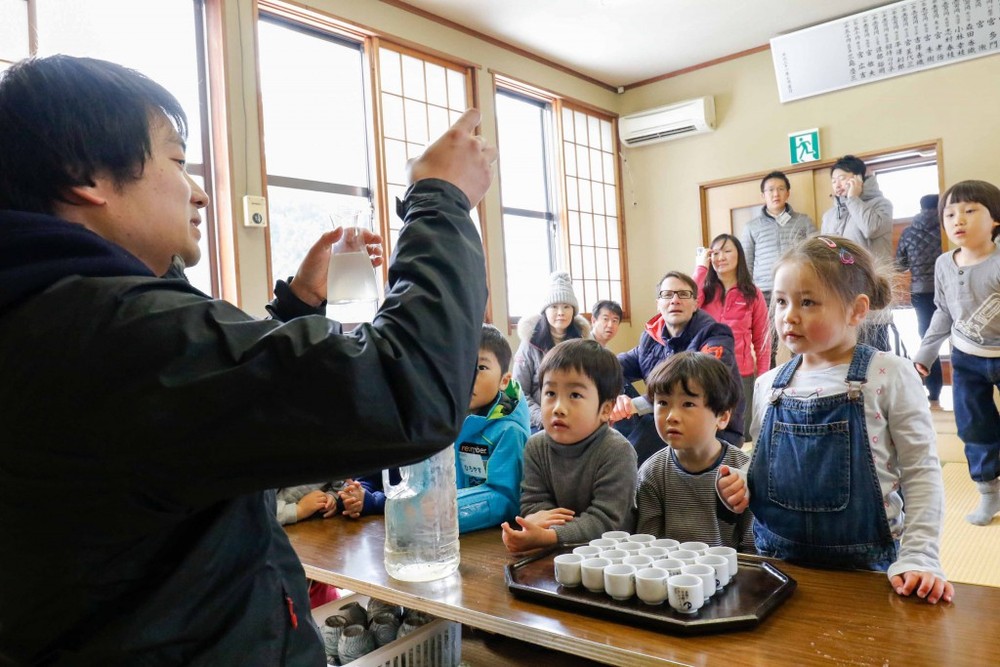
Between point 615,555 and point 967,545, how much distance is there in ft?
8.05

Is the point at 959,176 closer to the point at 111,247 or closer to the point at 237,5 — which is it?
the point at 237,5

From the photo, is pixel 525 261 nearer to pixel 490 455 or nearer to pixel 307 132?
pixel 307 132

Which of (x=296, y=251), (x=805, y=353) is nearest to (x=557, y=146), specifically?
(x=296, y=251)

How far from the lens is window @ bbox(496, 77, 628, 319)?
212 inches

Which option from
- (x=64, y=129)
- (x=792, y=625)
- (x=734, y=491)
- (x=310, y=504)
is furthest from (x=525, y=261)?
(x=64, y=129)

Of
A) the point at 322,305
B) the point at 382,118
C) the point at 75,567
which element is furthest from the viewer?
the point at 382,118

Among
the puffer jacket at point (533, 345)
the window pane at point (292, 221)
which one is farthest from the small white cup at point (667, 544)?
the window pane at point (292, 221)

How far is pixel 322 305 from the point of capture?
3.30ft

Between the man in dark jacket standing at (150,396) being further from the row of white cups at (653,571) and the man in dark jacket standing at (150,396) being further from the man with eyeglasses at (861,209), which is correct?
the man with eyeglasses at (861,209)

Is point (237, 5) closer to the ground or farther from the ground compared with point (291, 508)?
farther from the ground

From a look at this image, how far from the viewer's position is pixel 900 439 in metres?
1.12

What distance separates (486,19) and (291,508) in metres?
4.14

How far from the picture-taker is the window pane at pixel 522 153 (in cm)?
532

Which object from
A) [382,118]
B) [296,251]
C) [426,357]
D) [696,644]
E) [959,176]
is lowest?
[696,644]
